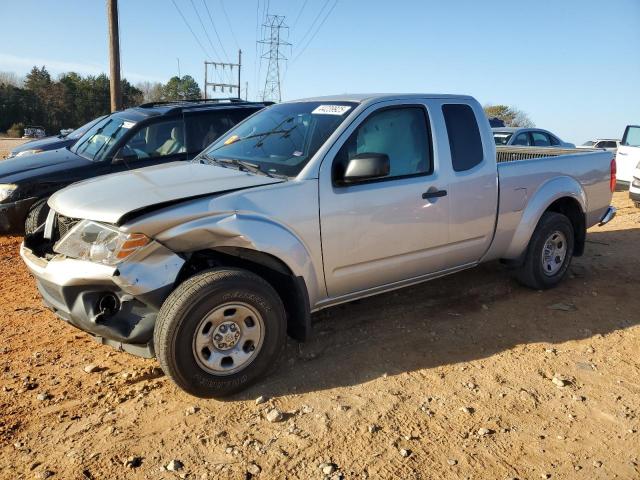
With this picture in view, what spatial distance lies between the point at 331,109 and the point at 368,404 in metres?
2.18

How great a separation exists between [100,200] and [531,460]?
290cm

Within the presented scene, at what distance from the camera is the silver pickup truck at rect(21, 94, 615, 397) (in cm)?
306

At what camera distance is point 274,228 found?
3.31 metres

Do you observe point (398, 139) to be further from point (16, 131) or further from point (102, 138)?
point (16, 131)

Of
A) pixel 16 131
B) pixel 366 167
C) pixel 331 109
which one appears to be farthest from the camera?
pixel 16 131

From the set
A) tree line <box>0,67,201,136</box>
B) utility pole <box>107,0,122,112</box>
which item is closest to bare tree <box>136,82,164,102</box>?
tree line <box>0,67,201,136</box>

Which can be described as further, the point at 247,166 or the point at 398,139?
the point at 398,139

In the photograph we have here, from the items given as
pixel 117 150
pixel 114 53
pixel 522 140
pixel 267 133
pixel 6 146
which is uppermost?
pixel 114 53

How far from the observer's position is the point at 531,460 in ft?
8.96

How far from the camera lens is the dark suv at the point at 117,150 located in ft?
20.4

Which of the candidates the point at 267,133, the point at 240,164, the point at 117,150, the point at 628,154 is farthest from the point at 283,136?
the point at 628,154

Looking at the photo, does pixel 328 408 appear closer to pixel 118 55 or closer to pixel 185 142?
pixel 185 142

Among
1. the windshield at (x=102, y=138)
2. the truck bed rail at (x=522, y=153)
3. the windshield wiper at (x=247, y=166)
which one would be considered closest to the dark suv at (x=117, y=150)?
the windshield at (x=102, y=138)

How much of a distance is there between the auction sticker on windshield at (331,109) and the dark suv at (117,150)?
3237 mm
